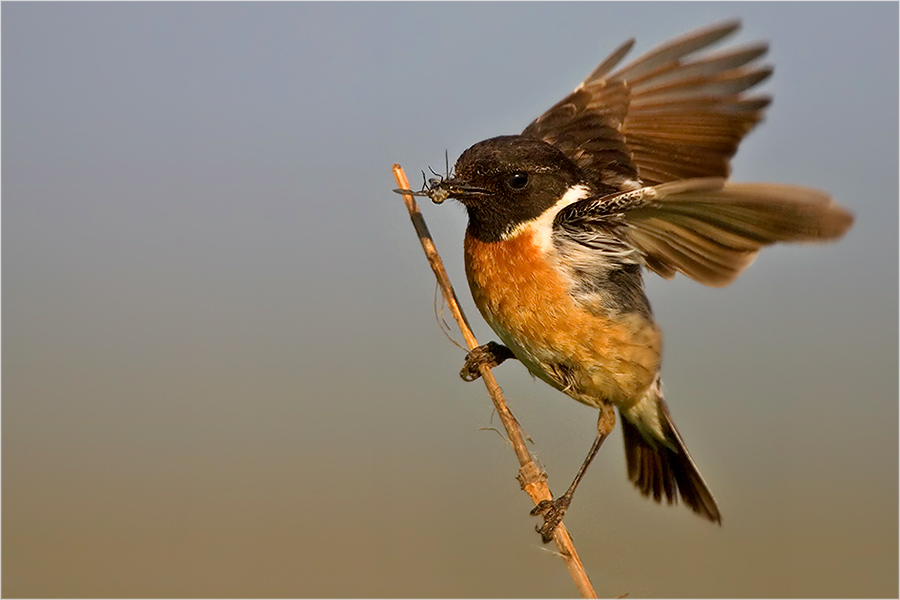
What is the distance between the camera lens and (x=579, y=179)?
366cm

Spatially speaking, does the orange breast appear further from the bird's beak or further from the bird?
the bird's beak

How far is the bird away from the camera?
2863 millimetres

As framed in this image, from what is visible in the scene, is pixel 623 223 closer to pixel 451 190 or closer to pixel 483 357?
pixel 451 190

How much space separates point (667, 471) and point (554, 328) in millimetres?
1132

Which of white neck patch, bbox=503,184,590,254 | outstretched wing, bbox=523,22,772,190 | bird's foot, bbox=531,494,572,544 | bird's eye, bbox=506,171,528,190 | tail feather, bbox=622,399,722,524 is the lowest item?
bird's foot, bbox=531,494,572,544

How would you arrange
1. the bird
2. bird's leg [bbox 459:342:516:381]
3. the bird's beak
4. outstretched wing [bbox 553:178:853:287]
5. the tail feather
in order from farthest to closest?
the tail feather < bird's leg [bbox 459:342:516:381] < the bird's beak < the bird < outstretched wing [bbox 553:178:853:287]

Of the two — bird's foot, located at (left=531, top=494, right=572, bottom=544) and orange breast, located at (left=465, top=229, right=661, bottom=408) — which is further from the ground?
orange breast, located at (left=465, top=229, right=661, bottom=408)

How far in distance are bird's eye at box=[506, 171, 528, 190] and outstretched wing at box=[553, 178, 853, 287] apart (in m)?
0.20

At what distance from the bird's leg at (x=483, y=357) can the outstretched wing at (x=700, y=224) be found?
58 cm

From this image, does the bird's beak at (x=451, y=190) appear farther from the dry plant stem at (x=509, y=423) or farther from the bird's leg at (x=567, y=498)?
the bird's leg at (x=567, y=498)

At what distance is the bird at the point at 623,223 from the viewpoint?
2863 millimetres

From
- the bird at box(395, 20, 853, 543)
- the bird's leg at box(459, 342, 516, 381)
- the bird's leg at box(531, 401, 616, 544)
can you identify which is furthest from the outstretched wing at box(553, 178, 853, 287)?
the bird's leg at box(531, 401, 616, 544)

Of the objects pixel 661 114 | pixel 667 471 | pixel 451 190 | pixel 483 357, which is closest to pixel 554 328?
pixel 483 357

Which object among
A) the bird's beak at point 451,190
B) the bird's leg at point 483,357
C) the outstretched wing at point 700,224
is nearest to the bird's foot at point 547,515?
the bird's leg at point 483,357
